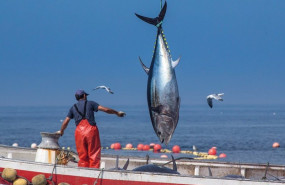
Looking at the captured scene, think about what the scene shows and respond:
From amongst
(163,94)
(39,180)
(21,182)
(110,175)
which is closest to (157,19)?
(163,94)

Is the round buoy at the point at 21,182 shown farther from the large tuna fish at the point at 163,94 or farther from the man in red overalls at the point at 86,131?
the large tuna fish at the point at 163,94

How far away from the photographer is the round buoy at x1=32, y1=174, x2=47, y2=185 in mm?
10773

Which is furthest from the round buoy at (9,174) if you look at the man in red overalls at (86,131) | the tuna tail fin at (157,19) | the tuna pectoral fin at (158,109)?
→ the tuna tail fin at (157,19)

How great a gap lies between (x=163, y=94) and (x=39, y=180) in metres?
2.99

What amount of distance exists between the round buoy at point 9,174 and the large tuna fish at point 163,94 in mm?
3127

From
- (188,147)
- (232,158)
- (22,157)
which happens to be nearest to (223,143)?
(188,147)

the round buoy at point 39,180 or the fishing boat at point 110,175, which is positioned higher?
the fishing boat at point 110,175

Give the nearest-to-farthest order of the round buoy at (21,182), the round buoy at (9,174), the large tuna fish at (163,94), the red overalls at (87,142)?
the large tuna fish at (163,94) < the red overalls at (87,142) < the round buoy at (21,182) < the round buoy at (9,174)

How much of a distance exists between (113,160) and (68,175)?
8.85 feet

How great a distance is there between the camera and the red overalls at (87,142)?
10.7 meters

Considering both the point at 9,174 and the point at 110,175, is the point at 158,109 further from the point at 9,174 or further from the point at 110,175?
the point at 9,174

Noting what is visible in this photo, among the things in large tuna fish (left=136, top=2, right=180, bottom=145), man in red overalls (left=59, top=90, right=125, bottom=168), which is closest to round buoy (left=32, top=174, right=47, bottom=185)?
man in red overalls (left=59, top=90, right=125, bottom=168)

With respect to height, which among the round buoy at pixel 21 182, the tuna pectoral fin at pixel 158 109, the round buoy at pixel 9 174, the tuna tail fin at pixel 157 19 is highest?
the tuna tail fin at pixel 157 19

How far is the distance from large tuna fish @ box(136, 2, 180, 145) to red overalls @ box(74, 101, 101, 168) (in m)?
1.55
